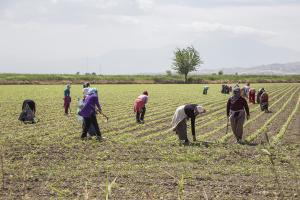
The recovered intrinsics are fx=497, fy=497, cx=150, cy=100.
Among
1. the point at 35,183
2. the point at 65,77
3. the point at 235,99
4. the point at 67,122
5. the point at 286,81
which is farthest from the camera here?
the point at 286,81

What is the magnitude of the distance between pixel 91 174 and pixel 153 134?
7576mm

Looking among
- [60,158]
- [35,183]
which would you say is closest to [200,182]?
[35,183]

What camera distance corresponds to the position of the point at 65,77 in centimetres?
9281

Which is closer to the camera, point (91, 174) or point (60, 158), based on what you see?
point (91, 174)

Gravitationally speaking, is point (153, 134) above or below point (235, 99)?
below

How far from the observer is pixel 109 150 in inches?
521

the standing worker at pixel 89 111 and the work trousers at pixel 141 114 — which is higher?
the standing worker at pixel 89 111

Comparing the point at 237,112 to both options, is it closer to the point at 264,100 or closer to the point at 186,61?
the point at 264,100

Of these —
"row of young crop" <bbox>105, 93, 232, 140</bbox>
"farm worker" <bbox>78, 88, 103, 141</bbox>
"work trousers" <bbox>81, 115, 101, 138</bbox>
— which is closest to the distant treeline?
"row of young crop" <bbox>105, 93, 232, 140</bbox>

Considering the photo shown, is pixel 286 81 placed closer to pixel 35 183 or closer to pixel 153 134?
pixel 153 134

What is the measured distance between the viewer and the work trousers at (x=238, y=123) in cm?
1534

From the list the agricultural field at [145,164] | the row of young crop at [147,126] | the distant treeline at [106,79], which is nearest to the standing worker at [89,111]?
the agricultural field at [145,164]

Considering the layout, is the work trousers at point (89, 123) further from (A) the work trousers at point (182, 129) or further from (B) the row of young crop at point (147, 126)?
(A) the work trousers at point (182, 129)

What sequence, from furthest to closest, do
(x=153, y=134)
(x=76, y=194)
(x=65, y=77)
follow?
1. (x=65, y=77)
2. (x=153, y=134)
3. (x=76, y=194)
